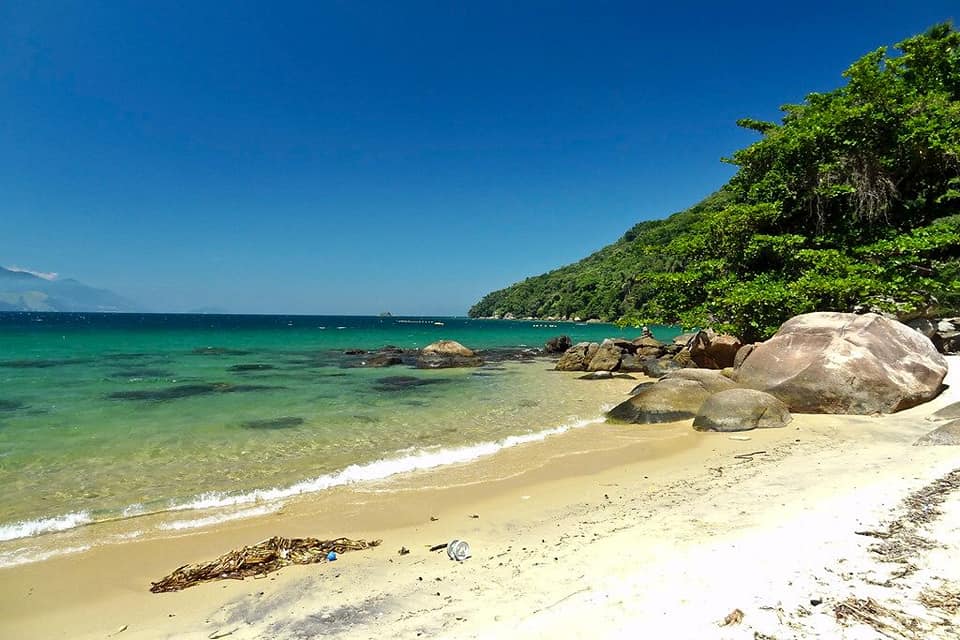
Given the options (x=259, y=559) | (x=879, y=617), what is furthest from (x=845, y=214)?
(x=259, y=559)

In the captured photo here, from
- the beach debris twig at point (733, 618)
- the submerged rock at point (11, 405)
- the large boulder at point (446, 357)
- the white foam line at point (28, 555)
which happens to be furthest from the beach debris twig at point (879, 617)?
the large boulder at point (446, 357)

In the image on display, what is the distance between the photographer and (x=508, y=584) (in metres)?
3.92

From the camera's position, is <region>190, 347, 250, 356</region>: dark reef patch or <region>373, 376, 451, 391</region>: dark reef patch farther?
<region>190, 347, 250, 356</region>: dark reef patch

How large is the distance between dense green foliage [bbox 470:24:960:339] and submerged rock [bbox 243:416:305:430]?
503 inches

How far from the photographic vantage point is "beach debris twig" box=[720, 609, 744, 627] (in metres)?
2.93

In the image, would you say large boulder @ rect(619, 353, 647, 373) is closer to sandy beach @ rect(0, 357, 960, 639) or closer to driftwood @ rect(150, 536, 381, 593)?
sandy beach @ rect(0, 357, 960, 639)

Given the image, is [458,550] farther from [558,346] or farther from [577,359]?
[558,346]

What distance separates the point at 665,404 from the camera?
10789mm

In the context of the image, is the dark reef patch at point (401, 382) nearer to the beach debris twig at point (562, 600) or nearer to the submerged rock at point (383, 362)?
the submerged rock at point (383, 362)

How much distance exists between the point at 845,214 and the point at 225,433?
2115 cm

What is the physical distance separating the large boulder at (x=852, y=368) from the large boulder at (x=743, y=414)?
37.3 inches

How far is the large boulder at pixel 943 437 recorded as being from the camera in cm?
684

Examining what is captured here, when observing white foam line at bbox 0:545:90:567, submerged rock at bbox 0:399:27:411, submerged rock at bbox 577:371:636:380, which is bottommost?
white foam line at bbox 0:545:90:567

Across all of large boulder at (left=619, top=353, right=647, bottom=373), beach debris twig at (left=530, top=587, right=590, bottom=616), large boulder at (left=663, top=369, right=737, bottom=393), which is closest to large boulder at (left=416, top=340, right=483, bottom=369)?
large boulder at (left=619, top=353, right=647, bottom=373)
